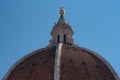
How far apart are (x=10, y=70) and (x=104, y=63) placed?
216 inches

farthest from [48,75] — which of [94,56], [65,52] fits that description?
[94,56]

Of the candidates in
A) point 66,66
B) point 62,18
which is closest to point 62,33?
point 62,18

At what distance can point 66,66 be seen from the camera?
23.9m

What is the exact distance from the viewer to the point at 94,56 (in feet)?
86.7

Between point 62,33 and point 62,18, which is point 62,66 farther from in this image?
point 62,18

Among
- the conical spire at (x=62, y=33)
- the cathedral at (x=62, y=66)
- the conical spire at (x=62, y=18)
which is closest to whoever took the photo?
the cathedral at (x=62, y=66)

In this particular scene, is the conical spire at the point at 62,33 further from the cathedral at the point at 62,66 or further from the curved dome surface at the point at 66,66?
the curved dome surface at the point at 66,66

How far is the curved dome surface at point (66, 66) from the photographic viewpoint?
23.4 metres

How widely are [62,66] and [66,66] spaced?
22 cm

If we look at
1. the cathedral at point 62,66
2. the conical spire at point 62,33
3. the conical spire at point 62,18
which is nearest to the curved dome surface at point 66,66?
the cathedral at point 62,66

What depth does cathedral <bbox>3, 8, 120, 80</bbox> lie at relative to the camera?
23375 mm

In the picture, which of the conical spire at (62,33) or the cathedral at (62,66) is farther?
the conical spire at (62,33)

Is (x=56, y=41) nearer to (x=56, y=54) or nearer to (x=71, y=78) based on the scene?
(x=56, y=54)

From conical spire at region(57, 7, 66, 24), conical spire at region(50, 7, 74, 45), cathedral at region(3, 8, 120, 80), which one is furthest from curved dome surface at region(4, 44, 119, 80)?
conical spire at region(57, 7, 66, 24)
